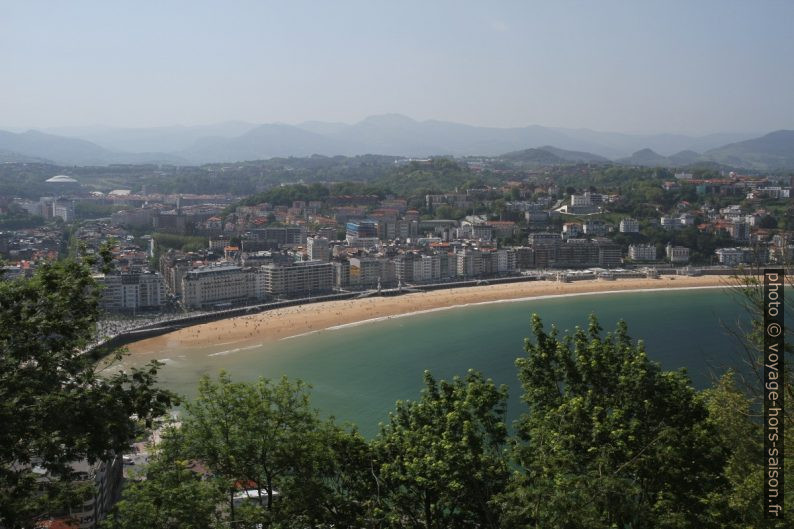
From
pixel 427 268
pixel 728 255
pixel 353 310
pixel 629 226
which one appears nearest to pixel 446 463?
pixel 353 310

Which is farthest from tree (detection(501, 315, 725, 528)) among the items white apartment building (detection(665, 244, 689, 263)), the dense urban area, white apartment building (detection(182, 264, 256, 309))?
white apartment building (detection(665, 244, 689, 263))

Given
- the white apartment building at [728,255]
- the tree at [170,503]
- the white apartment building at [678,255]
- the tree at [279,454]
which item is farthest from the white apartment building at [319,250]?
the tree at [170,503]

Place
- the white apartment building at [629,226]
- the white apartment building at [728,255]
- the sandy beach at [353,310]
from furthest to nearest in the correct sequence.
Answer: the white apartment building at [629,226]
the white apartment building at [728,255]
the sandy beach at [353,310]

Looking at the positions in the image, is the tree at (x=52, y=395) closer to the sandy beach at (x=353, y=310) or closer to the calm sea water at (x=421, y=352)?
the calm sea water at (x=421, y=352)

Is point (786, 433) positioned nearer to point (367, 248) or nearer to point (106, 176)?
point (367, 248)

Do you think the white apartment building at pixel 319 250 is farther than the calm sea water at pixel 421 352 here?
Yes

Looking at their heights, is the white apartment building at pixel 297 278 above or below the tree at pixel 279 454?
below

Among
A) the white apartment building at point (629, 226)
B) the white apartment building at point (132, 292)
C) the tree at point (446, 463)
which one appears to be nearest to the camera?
the tree at point (446, 463)

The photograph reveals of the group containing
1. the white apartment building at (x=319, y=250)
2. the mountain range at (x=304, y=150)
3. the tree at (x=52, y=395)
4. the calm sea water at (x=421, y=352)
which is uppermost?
the mountain range at (x=304, y=150)
